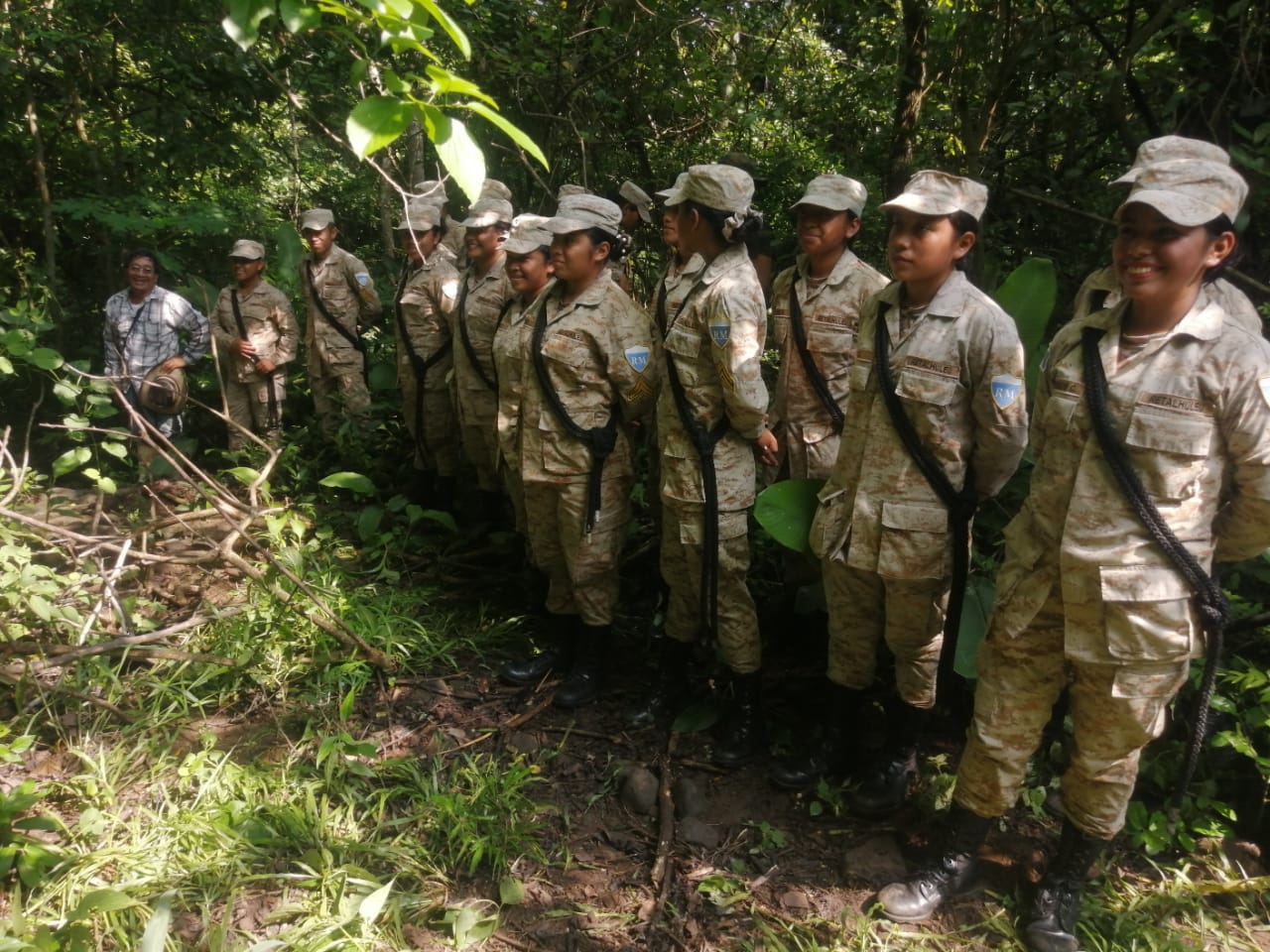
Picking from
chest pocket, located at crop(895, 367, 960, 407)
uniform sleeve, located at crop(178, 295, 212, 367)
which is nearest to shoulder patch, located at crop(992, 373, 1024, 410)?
chest pocket, located at crop(895, 367, 960, 407)

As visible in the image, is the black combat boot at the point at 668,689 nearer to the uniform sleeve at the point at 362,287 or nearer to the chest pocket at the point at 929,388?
the chest pocket at the point at 929,388

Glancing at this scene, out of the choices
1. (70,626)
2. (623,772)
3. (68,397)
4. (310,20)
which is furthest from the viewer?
(68,397)

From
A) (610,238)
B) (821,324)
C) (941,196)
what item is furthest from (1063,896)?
(610,238)

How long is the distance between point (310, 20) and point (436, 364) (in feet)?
13.5

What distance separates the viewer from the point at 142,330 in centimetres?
556

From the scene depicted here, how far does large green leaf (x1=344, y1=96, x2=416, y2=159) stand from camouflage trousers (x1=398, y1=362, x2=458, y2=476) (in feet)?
13.8

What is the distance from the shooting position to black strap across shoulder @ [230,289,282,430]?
20.2 ft

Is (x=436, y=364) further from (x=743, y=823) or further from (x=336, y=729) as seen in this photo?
(x=743, y=823)

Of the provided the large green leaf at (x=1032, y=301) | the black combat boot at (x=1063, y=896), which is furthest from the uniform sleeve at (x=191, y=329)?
the black combat boot at (x=1063, y=896)

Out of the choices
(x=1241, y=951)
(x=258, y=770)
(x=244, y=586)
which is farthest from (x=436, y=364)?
(x=1241, y=951)

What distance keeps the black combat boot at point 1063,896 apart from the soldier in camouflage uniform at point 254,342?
5.47m

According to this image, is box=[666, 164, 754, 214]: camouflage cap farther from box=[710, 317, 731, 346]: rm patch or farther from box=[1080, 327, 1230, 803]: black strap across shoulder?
box=[1080, 327, 1230, 803]: black strap across shoulder

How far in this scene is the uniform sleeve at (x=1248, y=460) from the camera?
77.5 inches

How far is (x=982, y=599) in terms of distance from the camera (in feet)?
10.1
